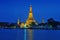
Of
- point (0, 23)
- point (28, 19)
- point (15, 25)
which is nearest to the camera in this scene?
point (28, 19)

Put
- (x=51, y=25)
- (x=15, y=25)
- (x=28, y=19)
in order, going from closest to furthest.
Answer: (x=51, y=25) < (x=28, y=19) < (x=15, y=25)

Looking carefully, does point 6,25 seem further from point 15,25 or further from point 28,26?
point 28,26

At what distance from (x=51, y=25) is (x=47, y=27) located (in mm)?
1766

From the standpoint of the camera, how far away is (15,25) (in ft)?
319

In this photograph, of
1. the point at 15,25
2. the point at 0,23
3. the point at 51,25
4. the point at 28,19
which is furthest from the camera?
the point at 0,23

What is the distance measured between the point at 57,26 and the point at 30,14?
1095 centimetres

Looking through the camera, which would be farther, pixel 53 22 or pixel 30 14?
pixel 30 14

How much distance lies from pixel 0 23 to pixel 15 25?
11.1 meters

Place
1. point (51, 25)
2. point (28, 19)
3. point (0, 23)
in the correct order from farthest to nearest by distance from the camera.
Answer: point (0, 23) < point (28, 19) < point (51, 25)

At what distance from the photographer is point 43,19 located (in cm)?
9781

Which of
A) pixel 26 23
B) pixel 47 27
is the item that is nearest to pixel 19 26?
pixel 26 23

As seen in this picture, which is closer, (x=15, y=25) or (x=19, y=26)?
(x=19, y=26)

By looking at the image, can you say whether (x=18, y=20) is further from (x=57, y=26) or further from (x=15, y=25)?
(x=57, y=26)

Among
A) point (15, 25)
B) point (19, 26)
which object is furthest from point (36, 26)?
point (15, 25)
